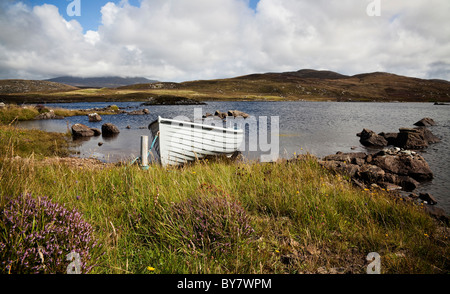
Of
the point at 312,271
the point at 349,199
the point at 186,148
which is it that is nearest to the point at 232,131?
the point at 186,148

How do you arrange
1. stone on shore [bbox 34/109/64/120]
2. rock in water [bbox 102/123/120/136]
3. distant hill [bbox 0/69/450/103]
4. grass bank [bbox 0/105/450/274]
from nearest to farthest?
grass bank [bbox 0/105/450/274], rock in water [bbox 102/123/120/136], stone on shore [bbox 34/109/64/120], distant hill [bbox 0/69/450/103]

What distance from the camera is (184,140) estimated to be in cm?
1120

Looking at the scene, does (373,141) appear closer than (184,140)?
No

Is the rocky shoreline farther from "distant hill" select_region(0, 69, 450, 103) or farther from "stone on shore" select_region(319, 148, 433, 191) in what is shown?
"distant hill" select_region(0, 69, 450, 103)

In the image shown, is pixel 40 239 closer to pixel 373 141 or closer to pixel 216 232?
pixel 216 232

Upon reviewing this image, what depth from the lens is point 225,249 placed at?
3.43 metres

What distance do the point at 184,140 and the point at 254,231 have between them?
26.3ft

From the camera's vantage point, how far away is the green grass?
3285 millimetres

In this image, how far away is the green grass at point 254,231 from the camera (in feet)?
10.8

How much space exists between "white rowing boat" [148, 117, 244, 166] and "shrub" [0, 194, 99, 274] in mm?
7128

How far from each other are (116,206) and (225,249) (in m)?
2.33

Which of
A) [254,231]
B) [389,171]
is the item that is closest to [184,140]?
[254,231]

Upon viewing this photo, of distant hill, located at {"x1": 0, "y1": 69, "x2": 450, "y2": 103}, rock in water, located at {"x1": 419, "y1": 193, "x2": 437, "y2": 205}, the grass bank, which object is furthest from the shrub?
distant hill, located at {"x1": 0, "y1": 69, "x2": 450, "y2": 103}
